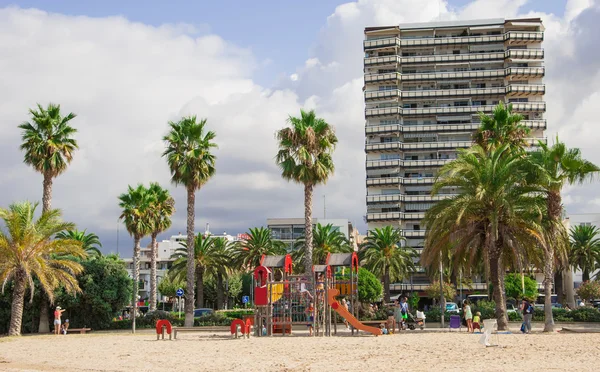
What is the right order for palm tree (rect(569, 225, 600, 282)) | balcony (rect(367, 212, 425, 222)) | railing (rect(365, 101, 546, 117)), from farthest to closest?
railing (rect(365, 101, 546, 117)) < balcony (rect(367, 212, 425, 222)) < palm tree (rect(569, 225, 600, 282))

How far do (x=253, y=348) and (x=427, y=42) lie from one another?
8260 centimetres

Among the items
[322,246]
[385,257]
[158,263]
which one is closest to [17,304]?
[322,246]

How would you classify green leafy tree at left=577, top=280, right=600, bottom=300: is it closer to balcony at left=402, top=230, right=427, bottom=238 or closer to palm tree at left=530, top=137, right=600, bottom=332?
palm tree at left=530, top=137, right=600, bottom=332

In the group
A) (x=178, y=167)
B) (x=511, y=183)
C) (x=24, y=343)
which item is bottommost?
(x=24, y=343)

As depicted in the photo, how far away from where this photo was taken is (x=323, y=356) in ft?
A: 65.6

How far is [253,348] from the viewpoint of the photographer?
77.2 feet

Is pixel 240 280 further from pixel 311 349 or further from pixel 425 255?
pixel 311 349

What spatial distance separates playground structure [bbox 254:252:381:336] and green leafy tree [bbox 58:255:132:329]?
41.2ft

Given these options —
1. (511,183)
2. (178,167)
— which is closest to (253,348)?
(511,183)

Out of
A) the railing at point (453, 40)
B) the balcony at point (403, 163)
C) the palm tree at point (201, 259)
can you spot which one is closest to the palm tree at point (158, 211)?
the palm tree at point (201, 259)

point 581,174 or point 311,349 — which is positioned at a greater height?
point 581,174

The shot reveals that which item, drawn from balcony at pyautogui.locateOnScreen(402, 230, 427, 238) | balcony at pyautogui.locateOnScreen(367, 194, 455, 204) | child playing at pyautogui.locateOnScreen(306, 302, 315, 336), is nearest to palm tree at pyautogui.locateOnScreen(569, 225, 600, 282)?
balcony at pyautogui.locateOnScreen(402, 230, 427, 238)

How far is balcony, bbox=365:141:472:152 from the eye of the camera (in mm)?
94625

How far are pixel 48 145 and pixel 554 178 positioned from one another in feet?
101
